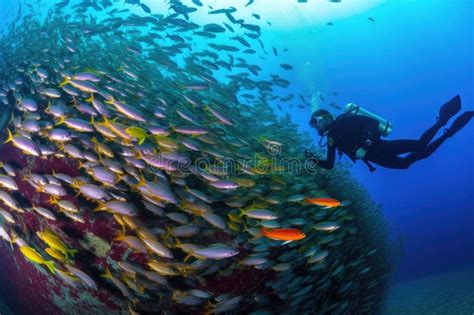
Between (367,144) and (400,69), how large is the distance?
234 ft

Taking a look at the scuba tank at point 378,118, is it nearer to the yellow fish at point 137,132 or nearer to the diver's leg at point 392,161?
the diver's leg at point 392,161

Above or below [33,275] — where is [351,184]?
below

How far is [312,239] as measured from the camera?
602 centimetres

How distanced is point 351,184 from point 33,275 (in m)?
7.87

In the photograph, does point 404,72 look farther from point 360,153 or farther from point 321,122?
point 321,122

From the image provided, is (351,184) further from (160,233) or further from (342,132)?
(160,233)

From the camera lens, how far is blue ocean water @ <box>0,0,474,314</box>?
53094 mm

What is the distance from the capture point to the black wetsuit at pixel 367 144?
7863 mm

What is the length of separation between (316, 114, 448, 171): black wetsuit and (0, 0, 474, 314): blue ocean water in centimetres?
3662

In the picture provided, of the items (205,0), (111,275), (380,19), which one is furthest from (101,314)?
(380,19)

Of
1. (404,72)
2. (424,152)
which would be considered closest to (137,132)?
(424,152)

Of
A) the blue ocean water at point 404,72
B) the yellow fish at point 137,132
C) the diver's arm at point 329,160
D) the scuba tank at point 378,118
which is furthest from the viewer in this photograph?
the blue ocean water at point 404,72

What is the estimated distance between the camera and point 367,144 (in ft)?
27.0

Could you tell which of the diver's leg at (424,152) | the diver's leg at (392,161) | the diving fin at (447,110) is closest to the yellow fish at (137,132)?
the diver's leg at (392,161)
